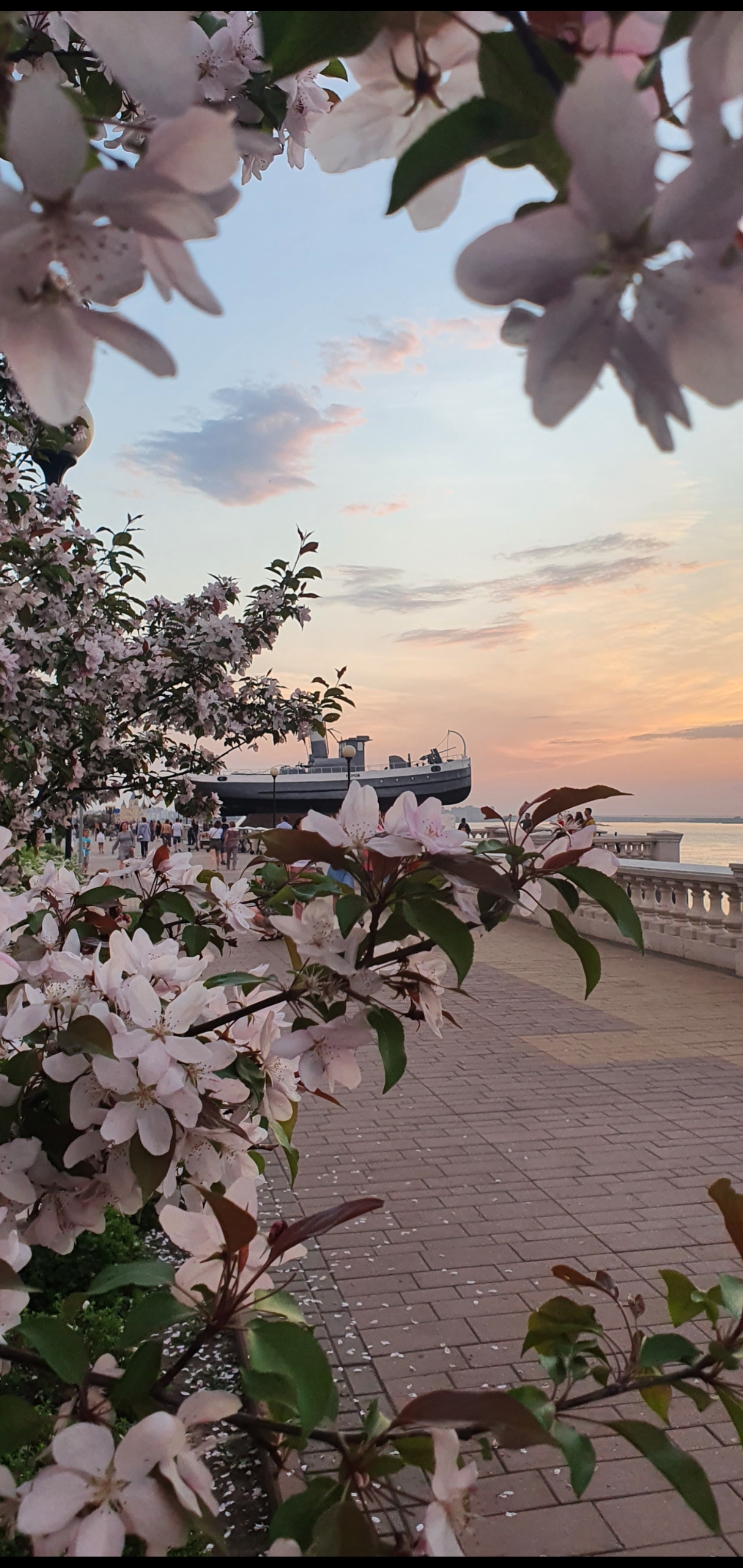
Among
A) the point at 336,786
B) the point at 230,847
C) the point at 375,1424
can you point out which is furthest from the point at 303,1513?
the point at 336,786

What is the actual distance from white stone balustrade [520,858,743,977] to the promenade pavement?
1630 millimetres

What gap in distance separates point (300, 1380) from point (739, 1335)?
598 mm

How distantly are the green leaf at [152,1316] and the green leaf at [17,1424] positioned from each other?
10 cm

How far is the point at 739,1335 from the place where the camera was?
1.14 meters

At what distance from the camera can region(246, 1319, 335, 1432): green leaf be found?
2.61ft

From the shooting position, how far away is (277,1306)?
933 millimetres

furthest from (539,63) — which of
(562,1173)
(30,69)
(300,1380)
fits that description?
(562,1173)

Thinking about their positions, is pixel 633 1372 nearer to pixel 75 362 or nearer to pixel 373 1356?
pixel 75 362

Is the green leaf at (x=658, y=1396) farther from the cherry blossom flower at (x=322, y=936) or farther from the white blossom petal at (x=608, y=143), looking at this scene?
the white blossom petal at (x=608, y=143)

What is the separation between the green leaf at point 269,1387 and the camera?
94 centimetres

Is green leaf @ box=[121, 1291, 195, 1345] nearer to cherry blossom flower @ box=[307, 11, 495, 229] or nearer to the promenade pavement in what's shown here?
the promenade pavement

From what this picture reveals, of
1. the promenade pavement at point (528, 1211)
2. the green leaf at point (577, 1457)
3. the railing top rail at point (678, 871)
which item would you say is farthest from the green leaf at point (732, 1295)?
the railing top rail at point (678, 871)

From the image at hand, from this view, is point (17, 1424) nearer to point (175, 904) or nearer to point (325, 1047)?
point (325, 1047)

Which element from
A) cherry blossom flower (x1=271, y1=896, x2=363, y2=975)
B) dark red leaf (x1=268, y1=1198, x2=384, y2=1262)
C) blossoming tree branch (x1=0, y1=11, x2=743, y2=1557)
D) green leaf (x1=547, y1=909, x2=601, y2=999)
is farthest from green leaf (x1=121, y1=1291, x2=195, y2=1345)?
green leaf (x1=547, y1=909, x2=601, y2=999)
